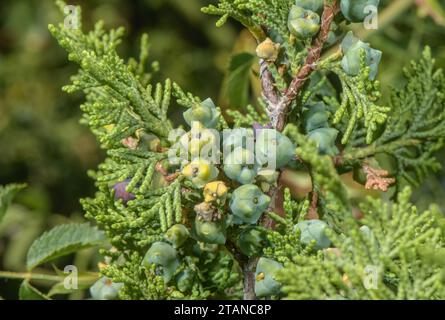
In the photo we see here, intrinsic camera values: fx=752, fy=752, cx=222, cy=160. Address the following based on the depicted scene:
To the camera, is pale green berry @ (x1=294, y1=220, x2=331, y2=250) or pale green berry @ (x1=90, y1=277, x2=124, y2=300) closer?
pale green berry @ (x1=294, y1=220, x2=331, y2=250)

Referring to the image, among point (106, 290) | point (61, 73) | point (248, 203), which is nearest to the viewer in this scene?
point (248, 203)

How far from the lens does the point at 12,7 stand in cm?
264

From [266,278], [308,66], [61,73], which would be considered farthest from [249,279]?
[61,73]

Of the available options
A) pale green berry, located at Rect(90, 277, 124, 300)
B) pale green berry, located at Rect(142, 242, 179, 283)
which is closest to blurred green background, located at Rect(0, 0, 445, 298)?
pale green berry, located at Rect(90, 277, 124, 300)

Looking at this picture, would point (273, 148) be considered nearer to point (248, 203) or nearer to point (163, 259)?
point (248, 203)

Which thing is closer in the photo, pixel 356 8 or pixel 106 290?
pixel 356 8

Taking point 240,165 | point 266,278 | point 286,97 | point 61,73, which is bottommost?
point 266,278

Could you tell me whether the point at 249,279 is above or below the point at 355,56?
below

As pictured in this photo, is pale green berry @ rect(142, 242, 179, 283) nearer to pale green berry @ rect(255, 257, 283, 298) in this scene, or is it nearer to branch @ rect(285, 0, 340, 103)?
pale green berry @ rect(255, 257, 283, 298)

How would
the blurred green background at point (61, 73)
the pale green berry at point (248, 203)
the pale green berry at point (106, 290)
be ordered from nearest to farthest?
1. the pale green berry at point (248, 203)
2. the pale green berry at point (106, 290)
3. the blurred green background at point (61, 73)

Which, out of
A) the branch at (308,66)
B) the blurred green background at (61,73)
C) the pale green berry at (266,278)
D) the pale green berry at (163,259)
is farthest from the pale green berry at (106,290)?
the blurred green background at (61,73)

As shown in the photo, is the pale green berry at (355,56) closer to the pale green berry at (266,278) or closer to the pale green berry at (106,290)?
the pale green berry at (266,278)

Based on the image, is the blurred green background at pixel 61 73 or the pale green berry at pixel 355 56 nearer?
the pale green berry at pixel 355 56

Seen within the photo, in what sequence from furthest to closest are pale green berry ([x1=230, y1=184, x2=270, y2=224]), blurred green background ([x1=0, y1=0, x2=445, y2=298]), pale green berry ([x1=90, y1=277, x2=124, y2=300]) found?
blurred green background ([x1=0, y1=0, x2=445, y2=298]) < pale green berry ([x1=90, y1=277, x2=124, y2=300]) < pale green berry ([x1=230, y1=184, x2=270, y2=224])
